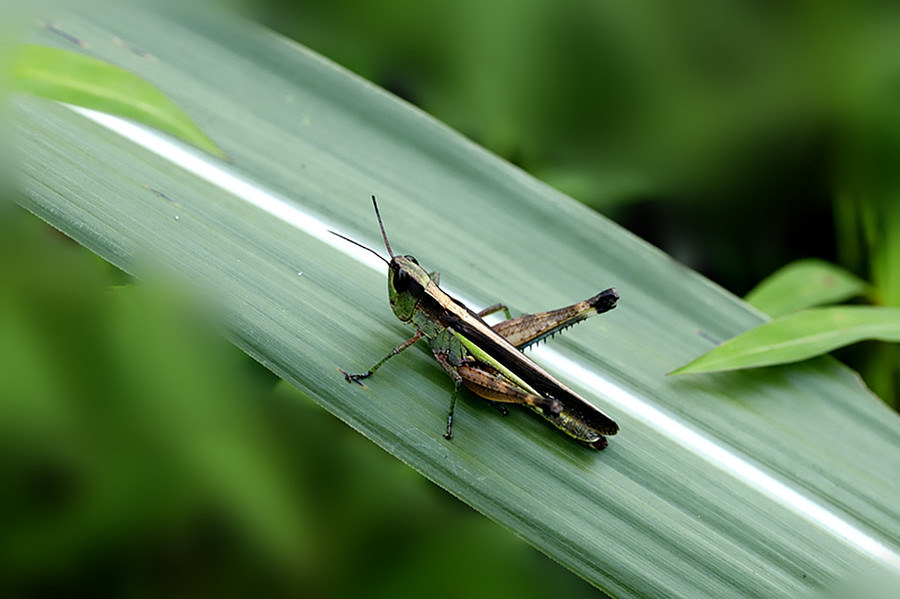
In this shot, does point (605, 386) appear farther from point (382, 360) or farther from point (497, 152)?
point (497, 152)

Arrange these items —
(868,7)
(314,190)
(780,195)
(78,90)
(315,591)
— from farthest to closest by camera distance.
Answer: (780,195)
(868,7)
(314,190)
(315,591)
(78,90)

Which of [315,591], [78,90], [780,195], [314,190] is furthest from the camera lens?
[780,195]

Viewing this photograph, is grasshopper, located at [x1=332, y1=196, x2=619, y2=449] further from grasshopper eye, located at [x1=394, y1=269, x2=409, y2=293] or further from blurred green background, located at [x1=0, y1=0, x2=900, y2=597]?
blurred green background, located at [x1=0, y1=0, x2=900, y2=597]


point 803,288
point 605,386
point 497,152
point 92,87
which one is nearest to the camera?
point 92,87

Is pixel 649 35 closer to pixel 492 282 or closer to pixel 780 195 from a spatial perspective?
pixel 780 195

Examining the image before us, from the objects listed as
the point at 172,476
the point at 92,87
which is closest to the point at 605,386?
the point at 172,476

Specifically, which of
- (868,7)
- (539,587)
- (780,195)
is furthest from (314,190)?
(868,7)
